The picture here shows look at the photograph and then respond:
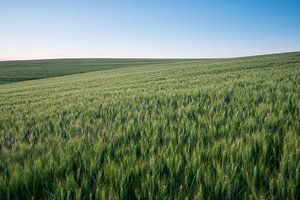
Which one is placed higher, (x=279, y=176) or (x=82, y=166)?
(x=279, y=176)

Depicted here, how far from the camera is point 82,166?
7.30ft

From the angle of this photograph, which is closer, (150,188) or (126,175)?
(150,188)

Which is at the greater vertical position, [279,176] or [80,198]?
[279,176]

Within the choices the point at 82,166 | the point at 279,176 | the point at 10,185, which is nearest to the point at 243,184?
the point at 279,176

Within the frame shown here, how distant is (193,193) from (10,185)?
4.59ft

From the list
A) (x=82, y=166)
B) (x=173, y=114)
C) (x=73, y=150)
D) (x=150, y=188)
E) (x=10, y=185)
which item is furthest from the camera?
(x=173, y=114)

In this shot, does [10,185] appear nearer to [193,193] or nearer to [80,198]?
[80,198]

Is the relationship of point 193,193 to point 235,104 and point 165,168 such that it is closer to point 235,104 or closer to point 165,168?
point 165,168

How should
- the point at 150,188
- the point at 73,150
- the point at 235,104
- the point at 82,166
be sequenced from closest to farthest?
the point at 150,188 → the point at 82,166 → the point at 73,150 → the point at 235,104

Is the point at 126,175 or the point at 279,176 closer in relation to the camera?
the point at 279,176

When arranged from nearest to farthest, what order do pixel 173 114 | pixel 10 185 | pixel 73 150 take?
pixel 10 185
pixel 73 150
pixel 173 114

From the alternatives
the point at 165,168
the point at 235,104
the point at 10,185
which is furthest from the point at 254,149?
the point at 235,104

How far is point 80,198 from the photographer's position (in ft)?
5.43

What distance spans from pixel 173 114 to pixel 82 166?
2.31 m
